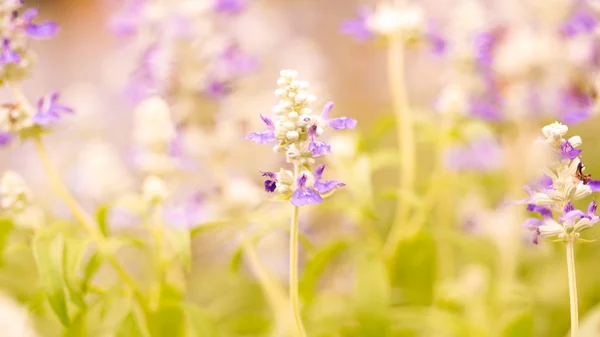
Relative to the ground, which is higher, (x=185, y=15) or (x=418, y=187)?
(x=185, y=15)

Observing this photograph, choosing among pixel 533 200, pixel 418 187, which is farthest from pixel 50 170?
pixel 418 187

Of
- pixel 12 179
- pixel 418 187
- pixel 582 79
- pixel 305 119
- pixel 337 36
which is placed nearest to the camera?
pixel 305 119

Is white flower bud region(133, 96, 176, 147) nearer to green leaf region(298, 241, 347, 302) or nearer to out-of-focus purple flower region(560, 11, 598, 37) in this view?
green leaf region(298, 241, 347, 302)

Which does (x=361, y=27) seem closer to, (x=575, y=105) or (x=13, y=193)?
(x=575, y=105)

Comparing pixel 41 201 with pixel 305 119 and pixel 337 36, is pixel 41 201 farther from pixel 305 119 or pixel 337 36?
pixel 337 36

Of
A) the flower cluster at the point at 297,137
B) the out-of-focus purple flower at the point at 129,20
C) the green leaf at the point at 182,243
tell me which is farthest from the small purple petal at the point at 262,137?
the out-of-focus purple flower at the point at 129,20

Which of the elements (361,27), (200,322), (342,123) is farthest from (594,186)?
(361,27)

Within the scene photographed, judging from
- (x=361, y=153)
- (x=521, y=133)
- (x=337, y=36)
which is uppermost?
(x=337, y=36)
